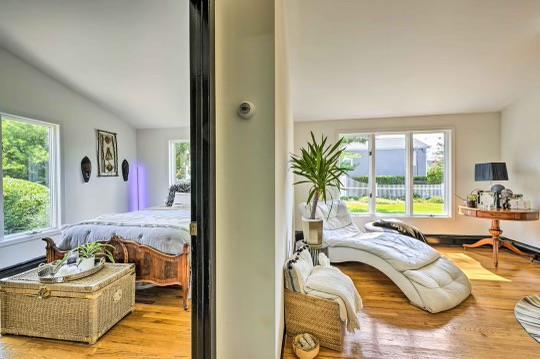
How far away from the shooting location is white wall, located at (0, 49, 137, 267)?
4.18 feet

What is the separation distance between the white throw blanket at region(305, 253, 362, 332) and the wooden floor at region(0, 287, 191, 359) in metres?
1.01

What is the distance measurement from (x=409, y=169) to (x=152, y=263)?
447 centimetres

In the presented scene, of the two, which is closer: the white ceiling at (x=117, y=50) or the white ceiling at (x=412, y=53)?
the white ceiling at (x=117, y=50)

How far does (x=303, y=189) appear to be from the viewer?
198 inches

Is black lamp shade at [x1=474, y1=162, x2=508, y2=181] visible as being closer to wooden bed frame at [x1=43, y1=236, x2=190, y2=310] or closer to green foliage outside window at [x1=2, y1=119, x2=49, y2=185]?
wooden bed frame at [x1=43, y1=236, x2=190, y2=310]

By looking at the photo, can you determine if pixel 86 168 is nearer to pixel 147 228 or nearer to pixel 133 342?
pixel 147 228

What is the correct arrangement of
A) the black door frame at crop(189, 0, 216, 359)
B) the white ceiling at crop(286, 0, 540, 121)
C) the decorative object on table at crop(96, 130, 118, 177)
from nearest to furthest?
the black door frame at crop(189, 0, 216, 359) < the decorative object on table at crop(96, 130, 118, 177) < the white ceiling at crop(286, 0, 540, 121)

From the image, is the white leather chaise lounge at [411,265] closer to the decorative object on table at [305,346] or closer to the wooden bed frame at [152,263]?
the decorative object on table at [305,346]

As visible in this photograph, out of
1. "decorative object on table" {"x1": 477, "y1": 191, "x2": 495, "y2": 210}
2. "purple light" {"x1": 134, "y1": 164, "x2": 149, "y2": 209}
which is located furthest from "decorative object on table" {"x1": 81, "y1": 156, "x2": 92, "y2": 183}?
"decorative object on table" {"x1": 477, "y1": 191, "x2": 495, "y2": 210}

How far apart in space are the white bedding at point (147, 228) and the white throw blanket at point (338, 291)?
110cm

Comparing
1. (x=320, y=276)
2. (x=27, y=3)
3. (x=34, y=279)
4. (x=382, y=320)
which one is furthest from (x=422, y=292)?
(x=27, y=3)

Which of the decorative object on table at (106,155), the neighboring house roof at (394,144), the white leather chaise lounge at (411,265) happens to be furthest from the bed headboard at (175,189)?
the neighboring house roof at (394,144)

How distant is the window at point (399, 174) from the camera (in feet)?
15.6

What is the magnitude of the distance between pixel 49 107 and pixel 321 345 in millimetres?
2435
